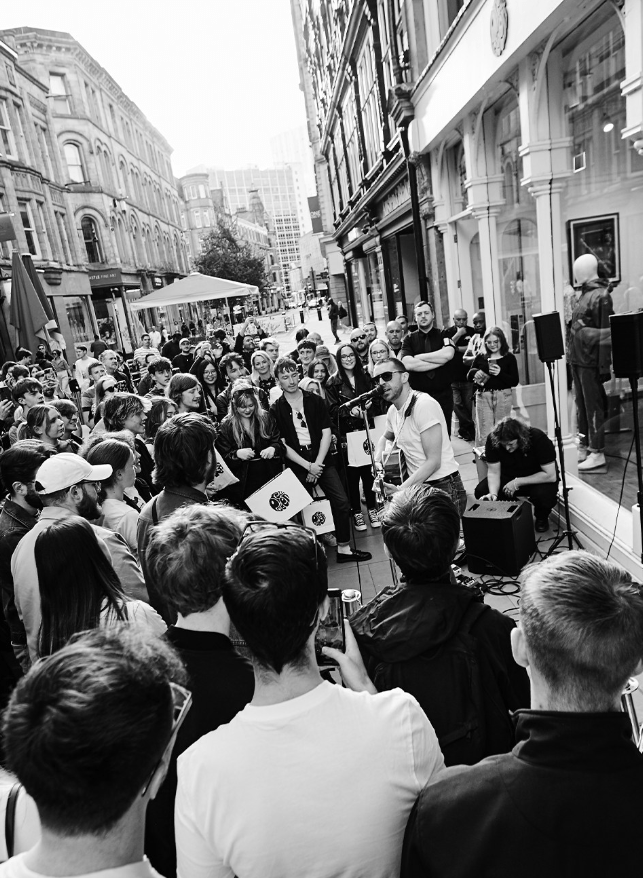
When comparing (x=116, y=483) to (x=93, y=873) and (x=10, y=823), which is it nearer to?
(x=10, y=823)

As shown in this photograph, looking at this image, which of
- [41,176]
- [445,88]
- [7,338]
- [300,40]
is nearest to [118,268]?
[41,176]

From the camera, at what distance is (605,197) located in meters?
A: 5.78

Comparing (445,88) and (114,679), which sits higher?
(445,88)

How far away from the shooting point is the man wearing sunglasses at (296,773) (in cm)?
116

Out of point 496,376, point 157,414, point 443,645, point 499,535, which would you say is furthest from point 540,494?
point 443,645

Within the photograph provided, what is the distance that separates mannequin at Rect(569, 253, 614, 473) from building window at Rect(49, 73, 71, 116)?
123ft

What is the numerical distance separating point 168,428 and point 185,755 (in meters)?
2.06

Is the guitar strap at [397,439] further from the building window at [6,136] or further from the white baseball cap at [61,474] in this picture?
the building window at [6,136]

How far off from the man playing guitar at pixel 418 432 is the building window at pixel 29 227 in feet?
83.2

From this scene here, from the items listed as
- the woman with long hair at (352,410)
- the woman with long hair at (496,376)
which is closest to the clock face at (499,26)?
the woman with long hair at (496,376)

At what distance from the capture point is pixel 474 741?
1.68 m

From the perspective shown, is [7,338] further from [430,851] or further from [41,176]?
[430,851]

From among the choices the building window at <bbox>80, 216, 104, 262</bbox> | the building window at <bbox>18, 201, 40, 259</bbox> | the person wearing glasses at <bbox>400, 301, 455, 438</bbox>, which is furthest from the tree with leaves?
the person wearing glasses at <bbox>400, 301, 455, 438</bbox>

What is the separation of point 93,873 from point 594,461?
5436mm
